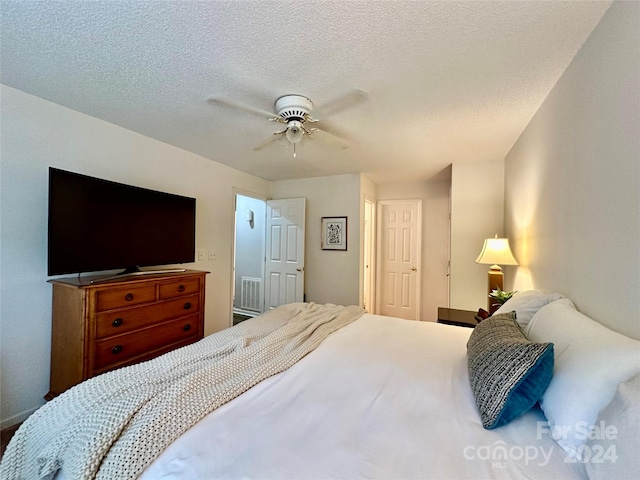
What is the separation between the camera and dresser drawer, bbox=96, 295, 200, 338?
6.25 ft

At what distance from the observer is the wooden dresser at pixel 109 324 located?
1816 millimetres

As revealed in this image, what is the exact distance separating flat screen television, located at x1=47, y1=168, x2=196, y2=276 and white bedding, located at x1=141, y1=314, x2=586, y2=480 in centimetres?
179

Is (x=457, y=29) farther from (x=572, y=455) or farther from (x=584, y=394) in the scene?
(x=572, y=455)

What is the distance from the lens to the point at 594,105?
1.24 m

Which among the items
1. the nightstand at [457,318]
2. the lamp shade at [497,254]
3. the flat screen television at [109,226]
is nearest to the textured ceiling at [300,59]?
the flat screen television at [109,226]

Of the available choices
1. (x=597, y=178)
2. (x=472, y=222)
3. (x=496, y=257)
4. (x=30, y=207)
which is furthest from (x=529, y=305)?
(x=30, y=207)

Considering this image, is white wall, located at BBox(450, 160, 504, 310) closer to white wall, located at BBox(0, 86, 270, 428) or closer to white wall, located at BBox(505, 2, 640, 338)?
white wall, located at BBox(505, 2, 640, 338)

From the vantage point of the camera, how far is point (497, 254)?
8.05ft

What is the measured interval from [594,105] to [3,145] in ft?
11.5

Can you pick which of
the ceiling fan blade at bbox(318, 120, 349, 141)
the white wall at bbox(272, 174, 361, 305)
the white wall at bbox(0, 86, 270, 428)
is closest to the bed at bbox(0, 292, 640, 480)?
the white wall at bbox(0, 86, 270, 428)

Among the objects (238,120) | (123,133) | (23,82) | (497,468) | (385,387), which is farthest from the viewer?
(123,133)

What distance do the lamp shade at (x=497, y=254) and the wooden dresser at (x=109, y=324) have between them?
9.50ft

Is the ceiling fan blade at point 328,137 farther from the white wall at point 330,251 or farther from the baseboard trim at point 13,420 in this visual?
the baseboard trim at point 13,420

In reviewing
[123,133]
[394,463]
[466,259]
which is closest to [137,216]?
[123,133]
